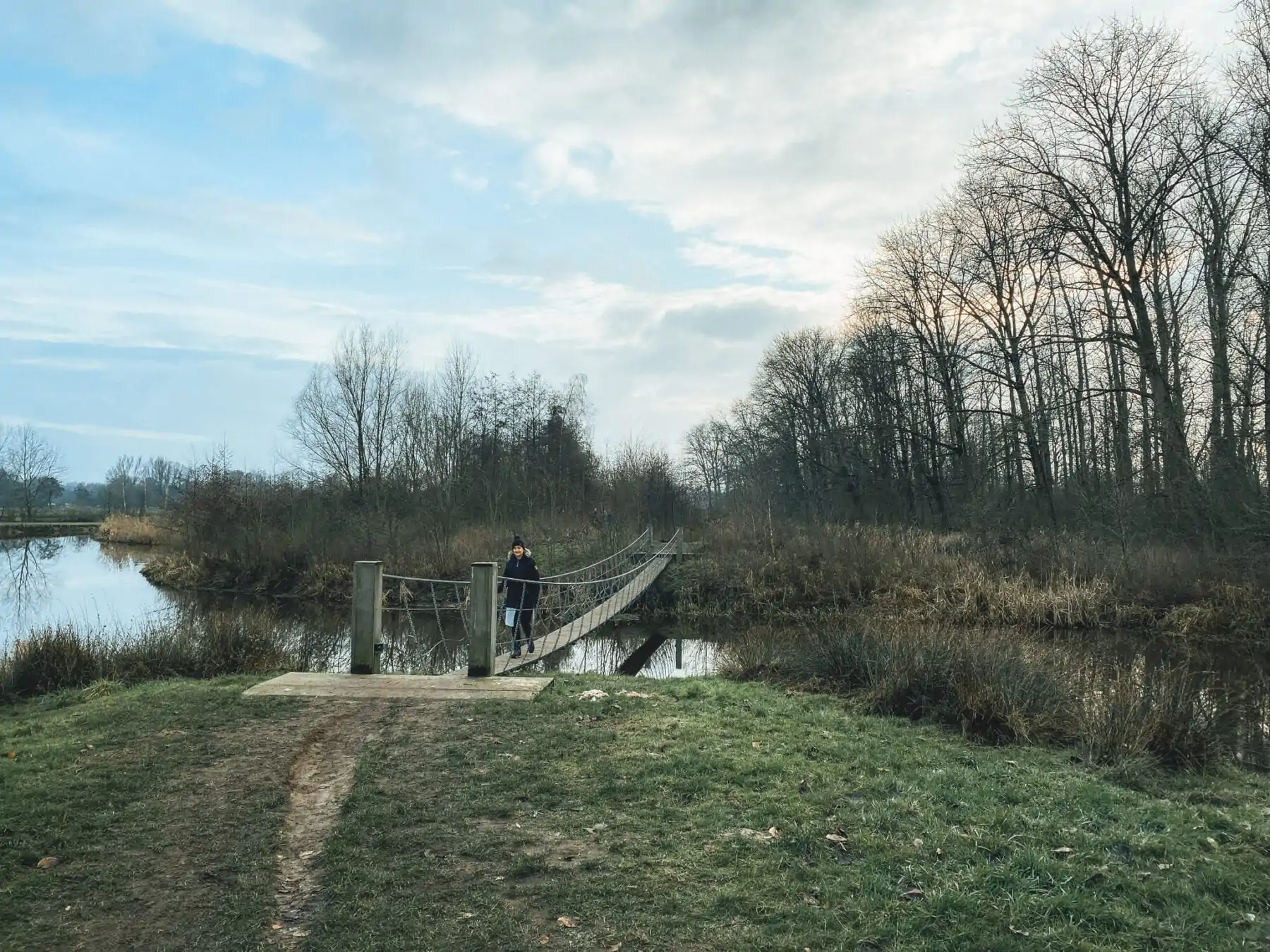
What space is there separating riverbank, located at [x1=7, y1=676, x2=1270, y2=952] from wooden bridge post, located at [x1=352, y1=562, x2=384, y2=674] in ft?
5.73

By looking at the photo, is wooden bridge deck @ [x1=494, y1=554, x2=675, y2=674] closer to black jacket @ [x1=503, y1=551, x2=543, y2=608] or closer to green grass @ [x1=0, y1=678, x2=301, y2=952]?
black jacket @ [x1=503, y1=551, x2=543, y2=608]

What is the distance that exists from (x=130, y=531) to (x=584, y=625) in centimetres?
4053

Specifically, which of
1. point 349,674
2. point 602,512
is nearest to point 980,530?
point 602,512

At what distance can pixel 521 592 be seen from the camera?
11.0m

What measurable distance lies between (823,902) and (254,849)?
267 cm

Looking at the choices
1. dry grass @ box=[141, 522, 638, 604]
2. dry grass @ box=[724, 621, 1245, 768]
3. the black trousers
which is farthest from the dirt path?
dry grass @ box=[141, 522, 638, 604]

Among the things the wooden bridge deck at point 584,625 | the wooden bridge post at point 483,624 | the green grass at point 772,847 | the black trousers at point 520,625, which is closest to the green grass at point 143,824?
the green grass at point 772,847

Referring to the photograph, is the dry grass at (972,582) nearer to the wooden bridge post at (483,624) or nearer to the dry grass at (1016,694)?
the dry grass at (1016,694)

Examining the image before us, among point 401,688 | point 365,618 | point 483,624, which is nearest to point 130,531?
point 365,618

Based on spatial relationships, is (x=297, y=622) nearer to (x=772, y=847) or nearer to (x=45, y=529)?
(x=772, y=847)

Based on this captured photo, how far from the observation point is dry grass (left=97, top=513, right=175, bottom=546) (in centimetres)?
4217

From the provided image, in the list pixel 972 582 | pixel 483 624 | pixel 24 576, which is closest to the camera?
pixel 483 624

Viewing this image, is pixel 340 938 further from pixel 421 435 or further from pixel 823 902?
pixel 421 435

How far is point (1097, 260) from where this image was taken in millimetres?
20016
